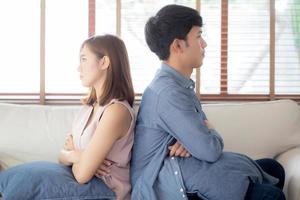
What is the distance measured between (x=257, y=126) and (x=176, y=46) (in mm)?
844

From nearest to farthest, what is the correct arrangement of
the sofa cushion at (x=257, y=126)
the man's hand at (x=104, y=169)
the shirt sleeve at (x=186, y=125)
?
1. the shirt sleeve at (x=186, y=125)
2. the man's hand at (x=104, y=169)
3. the sofa cushion at (x=257, y=126)

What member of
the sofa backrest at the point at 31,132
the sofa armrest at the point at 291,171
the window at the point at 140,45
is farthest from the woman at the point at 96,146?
the window at the point at 140,45

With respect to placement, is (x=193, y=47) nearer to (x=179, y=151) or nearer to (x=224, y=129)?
(x=179, y=151)

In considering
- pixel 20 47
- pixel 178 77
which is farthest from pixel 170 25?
pixel 20 47

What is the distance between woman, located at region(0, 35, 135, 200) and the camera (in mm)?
1605

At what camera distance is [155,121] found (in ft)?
5.47

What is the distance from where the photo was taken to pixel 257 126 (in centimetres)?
235

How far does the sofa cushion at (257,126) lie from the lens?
7.58 ft

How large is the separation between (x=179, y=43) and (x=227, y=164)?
19.9 inches

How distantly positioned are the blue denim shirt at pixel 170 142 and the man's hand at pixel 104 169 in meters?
0.10

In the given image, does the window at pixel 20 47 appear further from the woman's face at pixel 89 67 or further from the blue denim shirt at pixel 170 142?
the blue denim shirt at pixel 170 142

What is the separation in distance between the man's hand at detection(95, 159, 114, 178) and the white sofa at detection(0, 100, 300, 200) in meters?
0.55

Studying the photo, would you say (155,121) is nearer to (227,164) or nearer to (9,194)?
(227,164)

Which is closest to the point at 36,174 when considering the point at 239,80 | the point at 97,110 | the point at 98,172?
the point at 98,172
